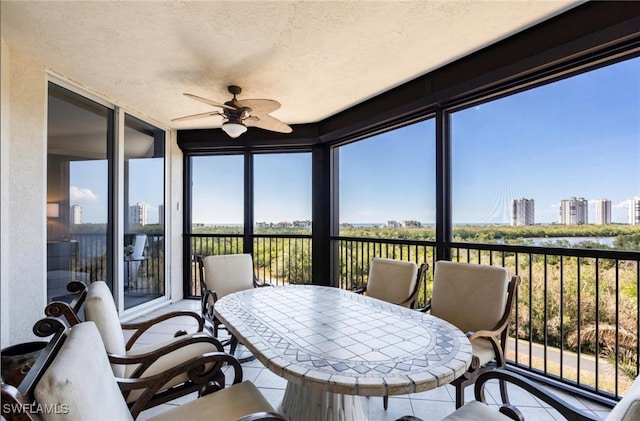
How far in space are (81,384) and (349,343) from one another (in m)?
0.97

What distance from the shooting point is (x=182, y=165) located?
183 inches

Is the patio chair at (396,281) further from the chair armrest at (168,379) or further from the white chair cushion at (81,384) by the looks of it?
the white chair cushion at (81,384)

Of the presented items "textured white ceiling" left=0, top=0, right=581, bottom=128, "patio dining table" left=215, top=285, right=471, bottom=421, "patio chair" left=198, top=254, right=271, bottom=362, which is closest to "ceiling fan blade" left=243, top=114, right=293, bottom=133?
"textured white ceiling" left=0, top=0, right=581, bottom=128

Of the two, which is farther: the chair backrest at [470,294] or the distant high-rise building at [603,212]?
the distant high-rise building at [603,212]

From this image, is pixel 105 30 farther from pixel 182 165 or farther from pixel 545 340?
pixel 545 340

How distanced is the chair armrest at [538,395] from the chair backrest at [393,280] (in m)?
1.07

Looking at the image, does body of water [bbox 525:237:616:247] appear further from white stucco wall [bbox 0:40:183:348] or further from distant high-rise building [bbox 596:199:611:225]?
white stucco wall [bbox 0:40:183:348]

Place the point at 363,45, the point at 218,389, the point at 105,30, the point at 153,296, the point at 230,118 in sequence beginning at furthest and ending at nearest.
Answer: the point at 153,296
the point at 230,118
the point at 363,45
the point at 105,30
the point at 218,389

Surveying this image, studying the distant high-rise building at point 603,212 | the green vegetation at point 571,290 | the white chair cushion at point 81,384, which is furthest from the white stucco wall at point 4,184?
the distant high-rise building at point 603,212

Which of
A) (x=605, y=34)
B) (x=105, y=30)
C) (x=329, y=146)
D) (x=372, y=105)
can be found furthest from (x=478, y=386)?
(x=329, y=146)

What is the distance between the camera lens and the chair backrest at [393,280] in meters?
2.44

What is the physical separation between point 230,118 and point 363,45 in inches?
50.0

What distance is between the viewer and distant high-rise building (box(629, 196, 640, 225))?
194 cm

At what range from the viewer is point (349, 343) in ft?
4.50
